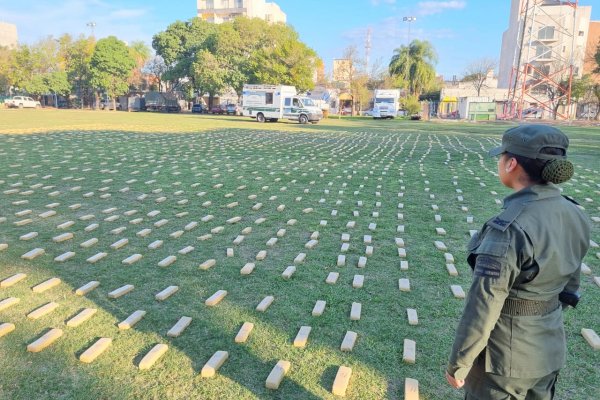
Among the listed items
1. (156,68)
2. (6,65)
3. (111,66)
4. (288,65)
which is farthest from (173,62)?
(288,65)

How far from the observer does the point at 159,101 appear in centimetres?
5828

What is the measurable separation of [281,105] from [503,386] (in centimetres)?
2865

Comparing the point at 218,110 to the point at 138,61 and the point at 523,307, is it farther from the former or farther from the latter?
the point at 523,307

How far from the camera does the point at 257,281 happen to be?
3.79 m

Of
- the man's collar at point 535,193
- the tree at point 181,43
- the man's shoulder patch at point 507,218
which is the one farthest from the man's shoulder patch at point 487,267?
the tree at point 181,43

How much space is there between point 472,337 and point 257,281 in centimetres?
239

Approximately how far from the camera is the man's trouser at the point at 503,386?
1.74m

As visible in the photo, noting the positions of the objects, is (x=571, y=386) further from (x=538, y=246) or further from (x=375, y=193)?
(x=375, y=193)

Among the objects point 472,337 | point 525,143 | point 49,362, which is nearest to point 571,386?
point 472,337

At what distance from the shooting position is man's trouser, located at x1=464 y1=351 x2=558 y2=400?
1737 mm

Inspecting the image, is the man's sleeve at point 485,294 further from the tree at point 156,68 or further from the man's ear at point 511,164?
the tree at point 156,68

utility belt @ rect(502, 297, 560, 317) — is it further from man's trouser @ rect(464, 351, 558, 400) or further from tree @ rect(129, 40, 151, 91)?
tree @ rect(129, 40, 151, 91)

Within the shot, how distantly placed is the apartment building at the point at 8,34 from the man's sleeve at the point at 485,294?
327 feet

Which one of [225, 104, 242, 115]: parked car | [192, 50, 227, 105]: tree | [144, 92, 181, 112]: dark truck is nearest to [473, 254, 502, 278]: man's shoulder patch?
[192, 50, 227, 105]: tree
